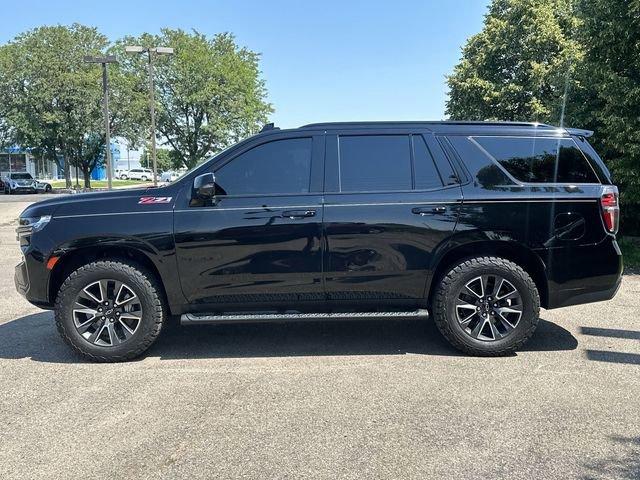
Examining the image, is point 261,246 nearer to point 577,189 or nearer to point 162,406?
point 162,406

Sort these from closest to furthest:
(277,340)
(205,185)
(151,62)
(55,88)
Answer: (205,185)
(277,340)
(151,62)
(55,88)

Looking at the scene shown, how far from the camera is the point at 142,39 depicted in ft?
143

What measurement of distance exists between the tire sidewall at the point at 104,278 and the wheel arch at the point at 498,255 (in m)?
2.42

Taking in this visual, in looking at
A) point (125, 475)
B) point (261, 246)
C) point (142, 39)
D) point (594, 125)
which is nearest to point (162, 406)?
point (125, 475)

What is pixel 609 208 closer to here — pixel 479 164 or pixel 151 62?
pixel 479 164

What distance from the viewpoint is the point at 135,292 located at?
4.54 m

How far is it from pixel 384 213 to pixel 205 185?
1503mm

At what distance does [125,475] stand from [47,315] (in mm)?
3902

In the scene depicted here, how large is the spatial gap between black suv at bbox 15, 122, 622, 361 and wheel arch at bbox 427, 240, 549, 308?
0.01 metres

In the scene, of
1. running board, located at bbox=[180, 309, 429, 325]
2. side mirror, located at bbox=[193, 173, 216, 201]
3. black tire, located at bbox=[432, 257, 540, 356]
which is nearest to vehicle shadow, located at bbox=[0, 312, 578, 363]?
black tire, located at bbox=[432, 257, 540, 356]

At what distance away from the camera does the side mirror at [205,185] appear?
14.4 ft

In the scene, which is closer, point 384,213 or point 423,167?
point 384,213

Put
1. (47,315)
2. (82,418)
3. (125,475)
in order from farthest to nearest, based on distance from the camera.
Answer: (47,315) → (82,418) → (125,475)

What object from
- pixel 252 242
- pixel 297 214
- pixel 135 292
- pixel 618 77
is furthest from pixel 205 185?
pixel 618 77
